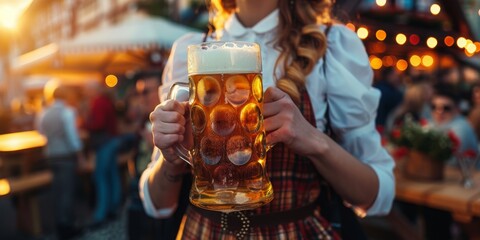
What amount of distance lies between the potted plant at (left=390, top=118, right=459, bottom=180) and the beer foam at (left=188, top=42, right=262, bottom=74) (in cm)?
203

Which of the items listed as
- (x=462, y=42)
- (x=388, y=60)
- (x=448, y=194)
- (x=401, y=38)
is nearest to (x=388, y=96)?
(x=401, y=38)

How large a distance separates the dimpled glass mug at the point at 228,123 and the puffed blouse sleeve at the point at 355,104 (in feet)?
1.11

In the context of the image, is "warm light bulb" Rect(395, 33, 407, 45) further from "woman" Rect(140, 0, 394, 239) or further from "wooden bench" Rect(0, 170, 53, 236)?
"wooden bench" Rect(0, 170, 53, 236)

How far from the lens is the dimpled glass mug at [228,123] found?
76 cm

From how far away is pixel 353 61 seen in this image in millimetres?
1090

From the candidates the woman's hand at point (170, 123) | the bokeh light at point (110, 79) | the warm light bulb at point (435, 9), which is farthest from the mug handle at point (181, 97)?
the bokeh light at point (110, 79)

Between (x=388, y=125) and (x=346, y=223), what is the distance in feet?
12.3

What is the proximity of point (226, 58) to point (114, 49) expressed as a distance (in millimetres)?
5109

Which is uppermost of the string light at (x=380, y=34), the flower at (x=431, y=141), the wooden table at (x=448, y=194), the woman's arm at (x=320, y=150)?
the string light at (x=380, y=34)

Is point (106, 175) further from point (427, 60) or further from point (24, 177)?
point (427, 60)

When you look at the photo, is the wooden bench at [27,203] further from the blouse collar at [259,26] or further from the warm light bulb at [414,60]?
the warm light bulb at [414,60]

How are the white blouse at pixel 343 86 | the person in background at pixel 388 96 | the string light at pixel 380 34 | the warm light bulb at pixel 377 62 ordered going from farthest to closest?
the warm light bulb at pixel 377 62, the person in background at pixel 388 96, the string light at pixel 380 34, the white blouse at pixel 343 86

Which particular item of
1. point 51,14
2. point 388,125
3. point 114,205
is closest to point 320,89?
point 388,125

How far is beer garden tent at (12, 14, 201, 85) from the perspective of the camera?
546 centimetres
